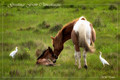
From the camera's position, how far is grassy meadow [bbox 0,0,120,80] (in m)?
8.59

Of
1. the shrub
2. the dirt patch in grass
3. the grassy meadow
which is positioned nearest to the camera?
the grassy meadow

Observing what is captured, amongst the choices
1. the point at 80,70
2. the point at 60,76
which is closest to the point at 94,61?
the point at 80,70

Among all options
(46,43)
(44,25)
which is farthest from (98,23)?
(46,43)

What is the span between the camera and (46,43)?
14.0m

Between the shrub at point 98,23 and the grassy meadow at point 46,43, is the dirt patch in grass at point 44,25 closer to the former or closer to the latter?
the grassy meadow at point 46,43

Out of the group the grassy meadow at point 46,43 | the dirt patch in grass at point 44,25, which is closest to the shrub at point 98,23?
the grassy meadow at point 46,43

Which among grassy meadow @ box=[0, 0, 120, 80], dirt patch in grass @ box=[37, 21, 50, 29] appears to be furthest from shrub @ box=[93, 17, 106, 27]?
dirt patch in grass @ box=[37, 21, 50, 29]

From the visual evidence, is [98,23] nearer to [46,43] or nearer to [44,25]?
[44,25]

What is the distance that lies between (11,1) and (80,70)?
15.5 feet

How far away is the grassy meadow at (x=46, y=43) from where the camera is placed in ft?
28.2

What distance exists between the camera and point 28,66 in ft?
31.5

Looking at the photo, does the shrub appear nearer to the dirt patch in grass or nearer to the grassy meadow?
the grassy meadow

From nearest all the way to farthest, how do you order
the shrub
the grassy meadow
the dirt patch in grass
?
the grassy meadow → the shrub → the dirt patch in grass

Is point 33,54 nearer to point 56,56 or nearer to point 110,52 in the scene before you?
point 56,56
